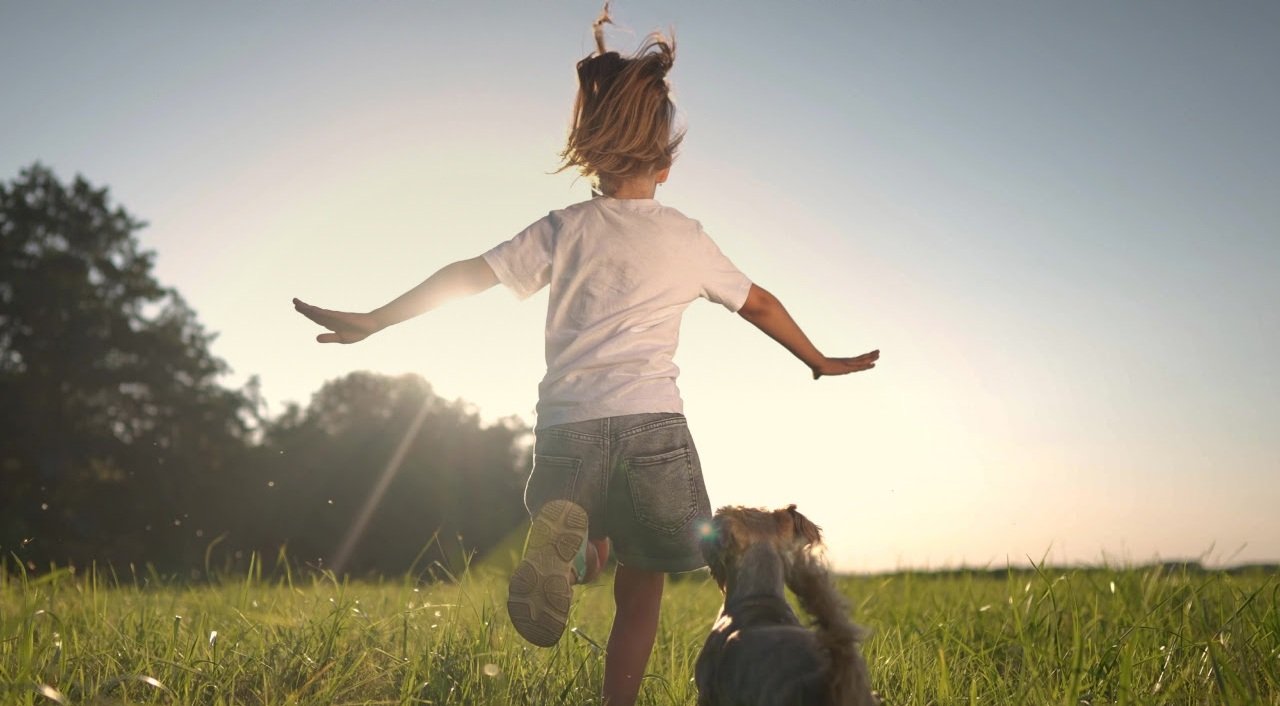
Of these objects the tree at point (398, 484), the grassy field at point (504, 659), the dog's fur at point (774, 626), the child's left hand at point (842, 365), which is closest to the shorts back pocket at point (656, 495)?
the dog's fur at point (774, 626)

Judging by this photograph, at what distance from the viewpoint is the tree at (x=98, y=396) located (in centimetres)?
2670

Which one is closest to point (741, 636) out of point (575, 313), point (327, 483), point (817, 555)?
point (817, 555)

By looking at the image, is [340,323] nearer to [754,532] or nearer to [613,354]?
[613,354]

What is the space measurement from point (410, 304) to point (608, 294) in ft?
2.83

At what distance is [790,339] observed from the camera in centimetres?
458

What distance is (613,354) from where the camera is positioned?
396 cm

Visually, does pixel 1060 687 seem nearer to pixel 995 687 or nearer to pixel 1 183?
pixel 995 687

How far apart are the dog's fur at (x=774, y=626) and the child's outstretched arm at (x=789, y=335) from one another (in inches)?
50.9

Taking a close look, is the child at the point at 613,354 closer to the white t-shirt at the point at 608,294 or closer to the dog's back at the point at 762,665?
the white t-shirt at the point at 608,294

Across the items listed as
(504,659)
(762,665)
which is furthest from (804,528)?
(504,659)

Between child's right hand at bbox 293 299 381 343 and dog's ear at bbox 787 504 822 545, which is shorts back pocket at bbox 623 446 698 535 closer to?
dog's ear at bbox 787 504 822 545

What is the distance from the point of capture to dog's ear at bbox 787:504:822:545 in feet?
11.1

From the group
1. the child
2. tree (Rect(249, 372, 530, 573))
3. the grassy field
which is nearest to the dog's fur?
the child

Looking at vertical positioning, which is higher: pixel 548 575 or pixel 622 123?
pixel 622 123
